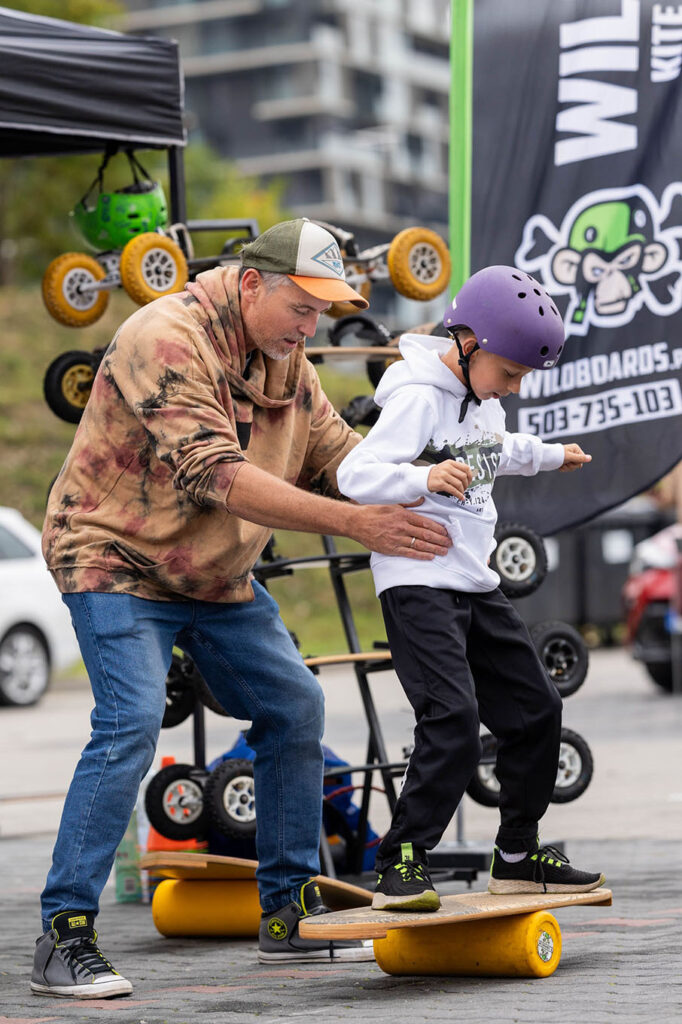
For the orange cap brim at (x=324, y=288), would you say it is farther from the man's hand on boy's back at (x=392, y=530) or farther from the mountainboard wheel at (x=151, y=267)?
the mountainboard wheel at (x=151, y=267)

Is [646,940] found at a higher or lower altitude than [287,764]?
lower

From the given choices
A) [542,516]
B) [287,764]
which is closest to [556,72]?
[542,516]

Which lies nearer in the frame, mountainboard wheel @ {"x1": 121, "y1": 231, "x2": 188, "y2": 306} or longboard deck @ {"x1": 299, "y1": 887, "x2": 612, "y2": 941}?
longboard deck @ {"x1": 299, "y1": 887, "x2": 612, "y2": 941}

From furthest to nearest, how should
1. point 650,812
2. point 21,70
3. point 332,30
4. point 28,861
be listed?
point 332,30, point 650,812, point 28,861, point 21,70

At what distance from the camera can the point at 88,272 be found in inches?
253

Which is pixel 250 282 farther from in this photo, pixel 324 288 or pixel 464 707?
pixel 464 707

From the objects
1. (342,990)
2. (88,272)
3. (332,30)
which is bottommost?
(342,990)

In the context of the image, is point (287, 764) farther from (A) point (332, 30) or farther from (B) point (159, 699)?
(A) point (332, 30)

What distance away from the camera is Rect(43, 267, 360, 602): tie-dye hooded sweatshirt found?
14.3 feet

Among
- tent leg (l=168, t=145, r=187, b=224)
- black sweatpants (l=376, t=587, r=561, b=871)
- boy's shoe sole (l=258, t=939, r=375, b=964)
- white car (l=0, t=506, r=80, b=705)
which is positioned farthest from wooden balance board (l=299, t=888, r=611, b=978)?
white car (l=0, t=506, r=80, b=705)

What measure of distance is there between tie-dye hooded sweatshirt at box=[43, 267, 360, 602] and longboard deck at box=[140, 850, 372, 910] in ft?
3.05

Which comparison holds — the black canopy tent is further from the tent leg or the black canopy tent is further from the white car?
the white car

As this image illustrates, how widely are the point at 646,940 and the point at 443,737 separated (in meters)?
1.05

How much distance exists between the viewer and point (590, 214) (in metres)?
5.86
